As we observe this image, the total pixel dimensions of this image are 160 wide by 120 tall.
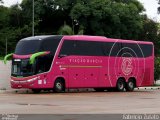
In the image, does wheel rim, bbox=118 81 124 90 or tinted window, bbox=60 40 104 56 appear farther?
wheel rim, bbox=118 81 124 90

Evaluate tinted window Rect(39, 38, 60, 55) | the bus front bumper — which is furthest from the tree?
the bus front bumper

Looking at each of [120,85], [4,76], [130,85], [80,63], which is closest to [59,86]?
[80,63]

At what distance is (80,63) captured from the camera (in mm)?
34531

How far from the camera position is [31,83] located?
32.1 meters

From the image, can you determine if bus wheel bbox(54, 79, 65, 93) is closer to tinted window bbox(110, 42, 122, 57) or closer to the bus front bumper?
the bus front bumper

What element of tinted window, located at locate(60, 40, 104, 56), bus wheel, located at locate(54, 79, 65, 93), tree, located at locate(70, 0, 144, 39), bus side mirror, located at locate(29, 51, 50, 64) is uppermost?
tree, located at locate(70, 0, 144, 39)

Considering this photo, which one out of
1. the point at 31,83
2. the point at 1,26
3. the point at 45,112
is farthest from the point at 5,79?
the point at 1,26

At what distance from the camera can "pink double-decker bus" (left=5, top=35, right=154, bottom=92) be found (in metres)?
32.3

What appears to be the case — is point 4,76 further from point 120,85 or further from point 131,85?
point 131,85

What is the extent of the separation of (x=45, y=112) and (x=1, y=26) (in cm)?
4928

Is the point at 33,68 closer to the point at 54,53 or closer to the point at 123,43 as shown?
the point at 54,53

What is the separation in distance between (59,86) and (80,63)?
2252mm

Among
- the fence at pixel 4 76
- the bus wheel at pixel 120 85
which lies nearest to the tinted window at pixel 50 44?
the fence at pixel 4 76

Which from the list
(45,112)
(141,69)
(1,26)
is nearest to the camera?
(45,112)
